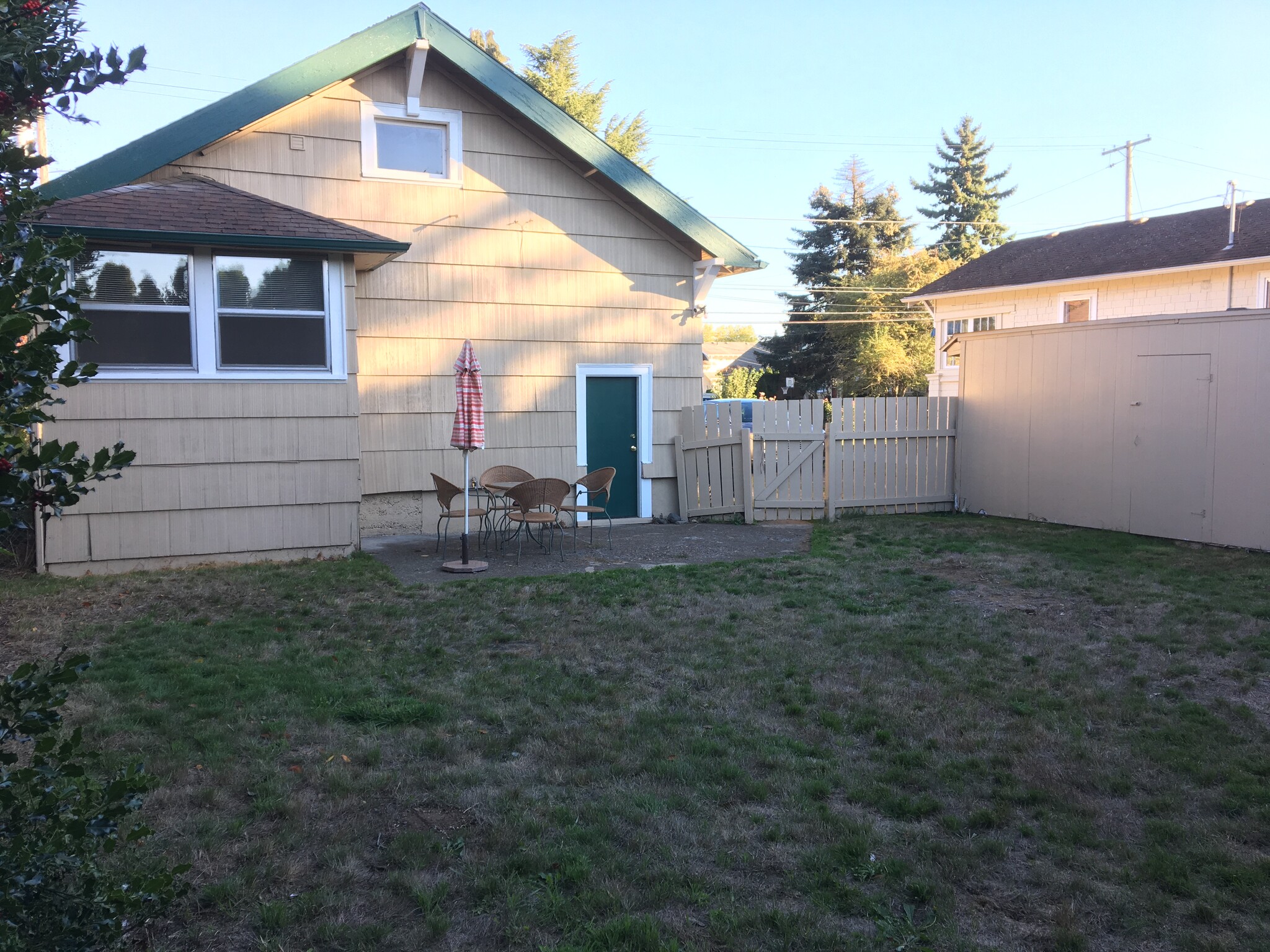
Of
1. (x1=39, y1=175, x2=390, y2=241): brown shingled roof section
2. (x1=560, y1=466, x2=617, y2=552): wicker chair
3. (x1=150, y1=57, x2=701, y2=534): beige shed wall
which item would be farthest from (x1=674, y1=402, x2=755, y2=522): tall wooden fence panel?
(x1=39, y1=175, x2=390, y2=241): brown shingled roof section

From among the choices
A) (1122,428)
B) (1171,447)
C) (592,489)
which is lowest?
(592,489)

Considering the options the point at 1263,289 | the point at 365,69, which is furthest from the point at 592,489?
the point at 1263,289

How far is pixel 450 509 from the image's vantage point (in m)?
10.6

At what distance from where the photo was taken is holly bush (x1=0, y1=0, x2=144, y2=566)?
6.07 ft

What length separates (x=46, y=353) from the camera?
2.00m

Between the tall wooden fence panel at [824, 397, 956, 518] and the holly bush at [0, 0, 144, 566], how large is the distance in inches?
410

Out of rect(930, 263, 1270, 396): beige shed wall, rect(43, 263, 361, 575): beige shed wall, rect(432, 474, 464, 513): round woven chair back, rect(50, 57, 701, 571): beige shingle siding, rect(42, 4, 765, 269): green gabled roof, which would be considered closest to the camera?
rect(43, 263, 361, 575): beige shed wall

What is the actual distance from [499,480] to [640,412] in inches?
94.1

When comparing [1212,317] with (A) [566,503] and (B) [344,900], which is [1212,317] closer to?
(A) [566,503]

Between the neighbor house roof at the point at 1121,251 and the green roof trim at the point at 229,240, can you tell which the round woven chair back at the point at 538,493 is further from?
the neighbor house roof at the point at 1121,251

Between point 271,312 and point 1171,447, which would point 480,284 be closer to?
point 271,312

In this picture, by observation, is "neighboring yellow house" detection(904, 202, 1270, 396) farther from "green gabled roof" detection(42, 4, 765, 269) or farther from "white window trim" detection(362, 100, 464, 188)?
"white window trim" detection(362, 100, 464, 188)

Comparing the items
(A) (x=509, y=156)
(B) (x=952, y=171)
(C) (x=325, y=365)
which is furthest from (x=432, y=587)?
(B) (x=952, y=171)

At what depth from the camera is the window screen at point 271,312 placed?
8.84m
